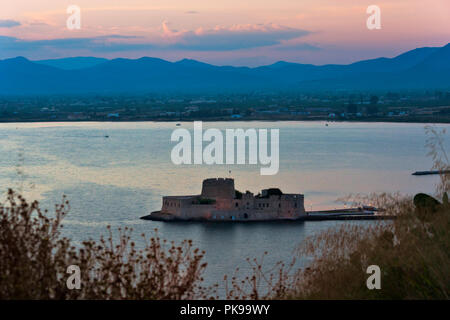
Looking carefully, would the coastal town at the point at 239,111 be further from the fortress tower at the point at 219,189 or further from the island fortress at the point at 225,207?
the fortress tower at the point at 219,189

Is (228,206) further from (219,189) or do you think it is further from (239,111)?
(239,111)

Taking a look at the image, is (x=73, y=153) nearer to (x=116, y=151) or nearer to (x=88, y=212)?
(x=116, y=151)

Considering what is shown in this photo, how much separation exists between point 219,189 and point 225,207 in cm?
71

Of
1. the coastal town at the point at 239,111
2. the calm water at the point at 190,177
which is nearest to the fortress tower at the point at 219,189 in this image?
the calm water at the point at 190,177

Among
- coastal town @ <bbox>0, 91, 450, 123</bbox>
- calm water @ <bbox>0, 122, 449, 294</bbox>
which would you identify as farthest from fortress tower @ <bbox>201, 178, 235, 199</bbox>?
coastal town @ <bbox>0, 91, 450, 123</bbox>

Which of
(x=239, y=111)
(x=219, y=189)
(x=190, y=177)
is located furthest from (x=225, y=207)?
(x=239, y=111)

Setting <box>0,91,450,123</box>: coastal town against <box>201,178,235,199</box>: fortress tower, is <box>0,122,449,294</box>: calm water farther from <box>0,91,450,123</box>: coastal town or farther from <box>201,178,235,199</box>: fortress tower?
<box>0,91,450,123</box>: coastal town

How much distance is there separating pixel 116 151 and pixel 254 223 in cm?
2731

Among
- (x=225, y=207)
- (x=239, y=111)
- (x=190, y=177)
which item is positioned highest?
(x=239, y=111)

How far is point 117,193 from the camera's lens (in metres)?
32.5

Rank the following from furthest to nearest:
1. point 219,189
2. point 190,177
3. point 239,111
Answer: point 239,111
point 190,177
point 219,189

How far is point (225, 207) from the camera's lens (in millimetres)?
26422

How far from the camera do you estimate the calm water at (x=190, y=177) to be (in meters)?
23.7

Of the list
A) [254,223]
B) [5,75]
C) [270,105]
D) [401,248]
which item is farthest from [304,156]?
[5,75]
